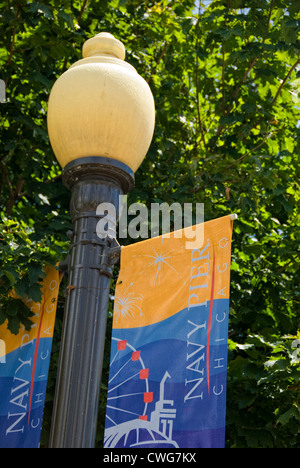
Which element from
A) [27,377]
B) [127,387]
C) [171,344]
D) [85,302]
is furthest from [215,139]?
[85,302]

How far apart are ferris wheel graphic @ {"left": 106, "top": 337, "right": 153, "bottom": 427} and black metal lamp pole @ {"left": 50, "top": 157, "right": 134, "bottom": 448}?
477 mm

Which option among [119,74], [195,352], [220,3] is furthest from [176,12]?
[195,352]

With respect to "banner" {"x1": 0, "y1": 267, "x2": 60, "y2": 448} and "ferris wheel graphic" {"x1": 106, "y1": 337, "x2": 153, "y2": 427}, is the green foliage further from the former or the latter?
"ferris wheel graphic" {"x1": 106, "y1": 337, "x2": 153, "y2": 427}

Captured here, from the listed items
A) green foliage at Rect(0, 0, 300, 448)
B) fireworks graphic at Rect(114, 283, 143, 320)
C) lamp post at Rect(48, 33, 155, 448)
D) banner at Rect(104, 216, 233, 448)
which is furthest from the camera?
green foliage at Rect(0, 0, 300, 448)

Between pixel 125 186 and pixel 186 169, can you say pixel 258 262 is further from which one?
pixel 125 186

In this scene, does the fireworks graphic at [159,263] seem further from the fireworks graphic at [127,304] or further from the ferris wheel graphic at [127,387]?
the ferris wheel graphic at [127,387]

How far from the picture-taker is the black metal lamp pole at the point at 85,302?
295 centimetres

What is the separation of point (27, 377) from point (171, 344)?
1196 millimetres

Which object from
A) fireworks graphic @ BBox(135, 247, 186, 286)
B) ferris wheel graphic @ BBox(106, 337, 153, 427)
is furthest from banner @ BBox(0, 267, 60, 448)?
fireworks graphic @ BBox(135, 247, 186, 286)

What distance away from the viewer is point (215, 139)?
866 centimetres

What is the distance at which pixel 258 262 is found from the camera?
847 centimetres

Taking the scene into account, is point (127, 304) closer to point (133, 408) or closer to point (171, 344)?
point (171, 344)

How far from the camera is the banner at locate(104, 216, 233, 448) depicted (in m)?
3.32

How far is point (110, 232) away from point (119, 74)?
866 millimetres
